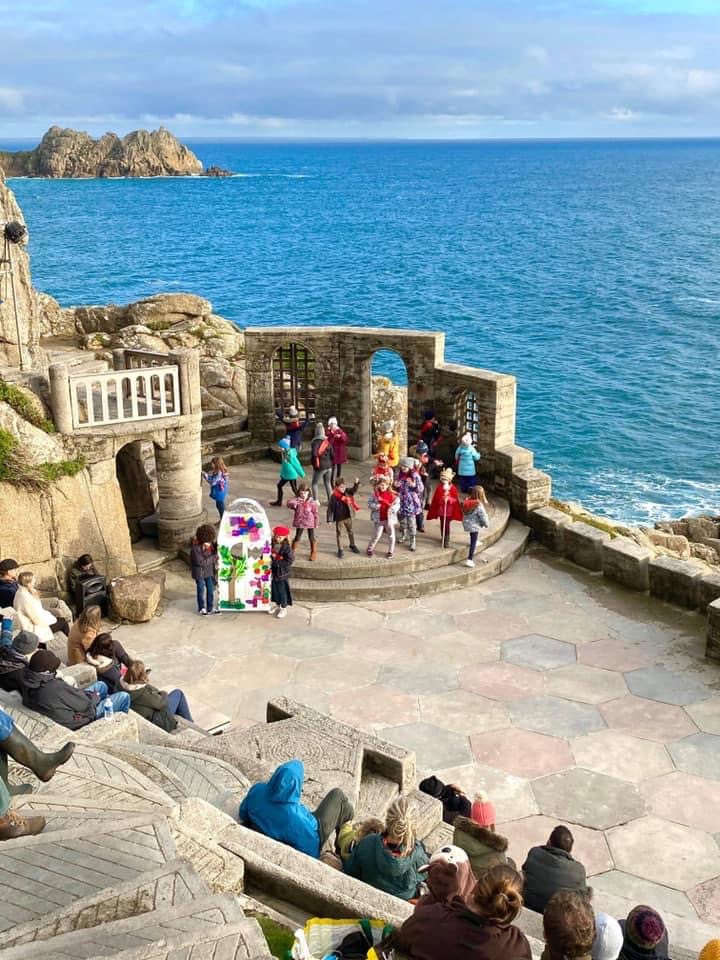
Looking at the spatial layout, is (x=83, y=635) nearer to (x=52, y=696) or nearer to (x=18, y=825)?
(x=52, y=696)

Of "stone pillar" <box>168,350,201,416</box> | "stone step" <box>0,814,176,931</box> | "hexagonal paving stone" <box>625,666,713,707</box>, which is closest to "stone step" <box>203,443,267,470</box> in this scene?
"stone pillar" <box>168,350,201,416</box>

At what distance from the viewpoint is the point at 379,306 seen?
73250 millimetres

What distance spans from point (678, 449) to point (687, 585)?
2573cm

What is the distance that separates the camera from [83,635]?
11.4 meters

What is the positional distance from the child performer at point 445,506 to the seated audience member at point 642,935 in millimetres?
10390

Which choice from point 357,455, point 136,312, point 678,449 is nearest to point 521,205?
point 678,449

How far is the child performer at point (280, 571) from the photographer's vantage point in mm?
14961

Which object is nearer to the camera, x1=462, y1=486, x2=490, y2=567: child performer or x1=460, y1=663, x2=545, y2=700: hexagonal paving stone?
x1=460, y1=663, x2=545, y2=700: hexagonal paving stone

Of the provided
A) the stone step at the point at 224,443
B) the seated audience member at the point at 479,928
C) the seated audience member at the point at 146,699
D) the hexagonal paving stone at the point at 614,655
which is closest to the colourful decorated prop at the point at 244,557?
the seated audience member at the point at 146,699

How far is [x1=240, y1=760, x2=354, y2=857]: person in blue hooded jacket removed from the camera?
8.02 m

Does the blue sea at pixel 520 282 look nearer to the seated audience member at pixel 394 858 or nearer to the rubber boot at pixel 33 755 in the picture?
the seated audience member at pixel 394 858

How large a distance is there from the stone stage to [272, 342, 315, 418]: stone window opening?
6.40m

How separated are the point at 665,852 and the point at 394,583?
6.87 metres

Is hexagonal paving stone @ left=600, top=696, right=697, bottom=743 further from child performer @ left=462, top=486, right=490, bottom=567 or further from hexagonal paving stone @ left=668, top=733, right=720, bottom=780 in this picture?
child performer @ left=462, top=486, right=490, bottom=567
